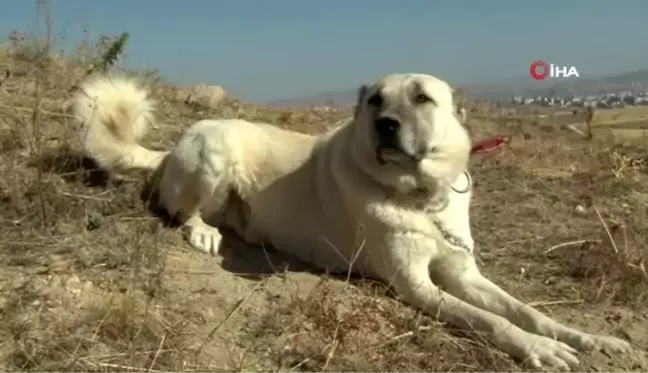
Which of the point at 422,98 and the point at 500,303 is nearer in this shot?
the point at 500,303

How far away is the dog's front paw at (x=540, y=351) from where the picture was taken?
9.98 feet

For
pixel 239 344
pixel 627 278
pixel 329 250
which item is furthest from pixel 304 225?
pixel 627 278

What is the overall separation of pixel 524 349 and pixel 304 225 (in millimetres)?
1533

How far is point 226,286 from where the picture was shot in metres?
3.55

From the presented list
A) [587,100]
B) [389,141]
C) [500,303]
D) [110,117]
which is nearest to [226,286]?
[389,141]

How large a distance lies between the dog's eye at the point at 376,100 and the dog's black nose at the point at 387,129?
0.55 feet

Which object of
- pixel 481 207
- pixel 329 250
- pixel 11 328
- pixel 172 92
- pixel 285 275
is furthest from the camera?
pixel 172 92

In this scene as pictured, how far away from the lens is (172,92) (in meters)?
7.50

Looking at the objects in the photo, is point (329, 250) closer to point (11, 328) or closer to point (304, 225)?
point (304, 225)

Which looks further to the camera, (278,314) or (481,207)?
(481,207)

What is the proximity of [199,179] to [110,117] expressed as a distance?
73 cm

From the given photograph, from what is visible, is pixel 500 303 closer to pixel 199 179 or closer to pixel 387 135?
pixel 387 135

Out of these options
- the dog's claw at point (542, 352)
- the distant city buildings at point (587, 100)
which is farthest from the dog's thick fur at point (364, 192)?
the distant city buildings at point (587, 100)

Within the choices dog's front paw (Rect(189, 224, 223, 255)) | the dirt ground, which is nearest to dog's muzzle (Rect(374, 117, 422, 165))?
the dirt ground
